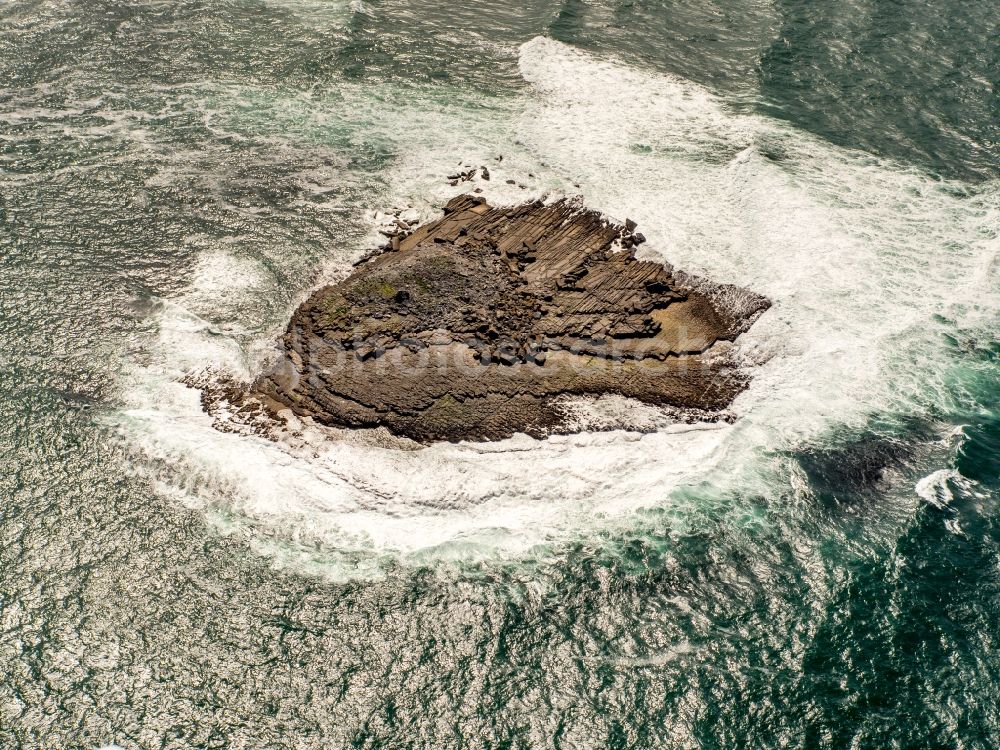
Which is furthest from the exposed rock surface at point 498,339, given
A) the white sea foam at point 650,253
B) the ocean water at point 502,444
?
the ocean water at point 502,444

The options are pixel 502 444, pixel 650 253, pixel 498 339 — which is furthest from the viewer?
pixel 650 253

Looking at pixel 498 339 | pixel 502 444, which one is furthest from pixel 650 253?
pixel 502 444

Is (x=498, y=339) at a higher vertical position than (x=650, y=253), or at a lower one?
lower

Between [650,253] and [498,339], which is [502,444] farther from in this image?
[650,253]

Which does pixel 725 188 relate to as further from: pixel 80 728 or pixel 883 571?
pixel 80 728

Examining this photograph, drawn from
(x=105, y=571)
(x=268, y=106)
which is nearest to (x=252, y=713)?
(x=105, y=571)

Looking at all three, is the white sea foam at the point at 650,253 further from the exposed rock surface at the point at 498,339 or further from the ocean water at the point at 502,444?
the exposed rock surface at the point at 498,339
